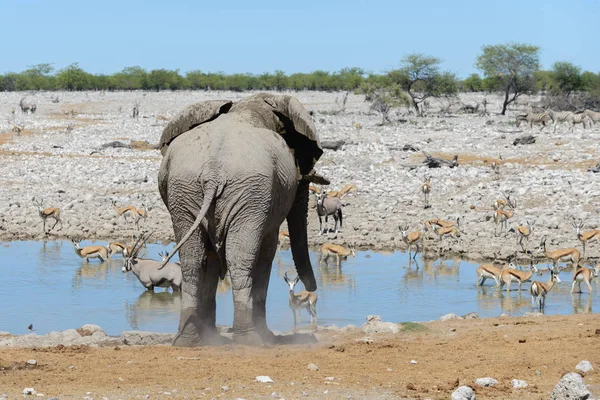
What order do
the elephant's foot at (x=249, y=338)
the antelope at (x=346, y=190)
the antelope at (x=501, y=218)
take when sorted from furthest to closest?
1. the antelope at (x=346, y=190)
2. the antelope at (x=501, y=218)
3. the elephant's foot at (x=249, y=338)

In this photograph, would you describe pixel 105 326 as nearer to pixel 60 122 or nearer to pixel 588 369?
pixel 588 369

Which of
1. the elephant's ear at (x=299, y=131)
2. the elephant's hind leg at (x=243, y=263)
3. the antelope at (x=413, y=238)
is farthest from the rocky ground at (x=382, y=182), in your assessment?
the elephant's hind leg at (x=243, y=263)

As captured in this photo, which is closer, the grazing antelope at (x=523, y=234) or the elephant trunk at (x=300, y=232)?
the elephant trunk at (x=300, y=232)

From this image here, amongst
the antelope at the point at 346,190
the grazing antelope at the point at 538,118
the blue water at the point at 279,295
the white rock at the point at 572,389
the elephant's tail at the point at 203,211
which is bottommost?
the blue water at the point at 279,295

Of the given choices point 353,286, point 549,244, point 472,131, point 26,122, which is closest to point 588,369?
point 353,286

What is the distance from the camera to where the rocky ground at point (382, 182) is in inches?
775

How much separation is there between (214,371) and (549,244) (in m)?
12.6

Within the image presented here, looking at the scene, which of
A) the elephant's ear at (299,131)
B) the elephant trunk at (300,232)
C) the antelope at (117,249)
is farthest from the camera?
the antelope at (117,249)

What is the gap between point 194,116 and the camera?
330 inches

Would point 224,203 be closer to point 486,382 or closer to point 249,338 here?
point 249,338

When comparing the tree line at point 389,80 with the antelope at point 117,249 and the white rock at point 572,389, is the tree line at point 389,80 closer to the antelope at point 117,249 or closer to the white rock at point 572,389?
the antelope at point 117,249

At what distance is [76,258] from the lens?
1769 centimetres

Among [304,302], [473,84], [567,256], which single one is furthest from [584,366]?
[473,84]

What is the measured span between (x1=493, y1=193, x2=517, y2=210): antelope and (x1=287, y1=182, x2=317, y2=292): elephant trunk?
38.3 ft
